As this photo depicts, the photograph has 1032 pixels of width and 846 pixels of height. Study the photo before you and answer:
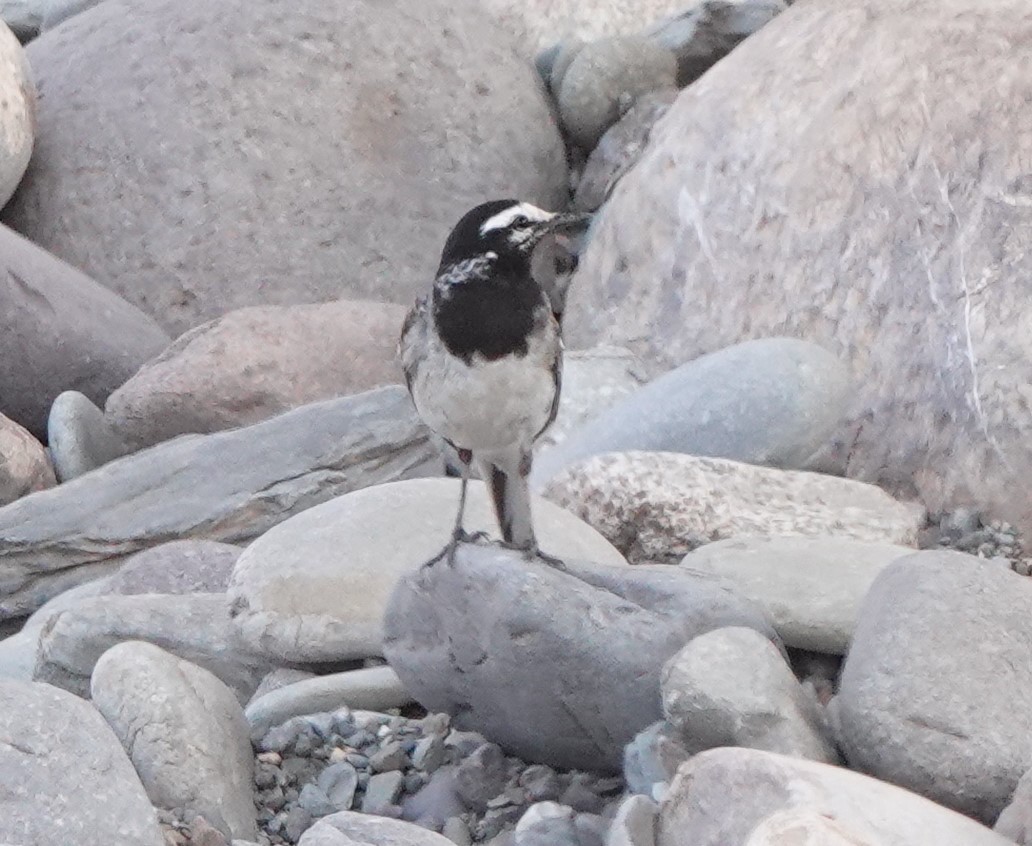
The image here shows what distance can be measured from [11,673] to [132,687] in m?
1.84

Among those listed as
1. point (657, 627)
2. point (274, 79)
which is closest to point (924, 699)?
point (657, 627)

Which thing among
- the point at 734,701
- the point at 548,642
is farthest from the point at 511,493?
the point at 734,701

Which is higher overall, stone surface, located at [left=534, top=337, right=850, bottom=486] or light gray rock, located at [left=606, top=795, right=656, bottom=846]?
light gray rock, located at [left=606, top=795, right=656, bottom=846]

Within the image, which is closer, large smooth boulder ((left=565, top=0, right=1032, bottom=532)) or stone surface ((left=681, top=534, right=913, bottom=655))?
stone surface ((left=681, top=534, right=913, bottom=655))

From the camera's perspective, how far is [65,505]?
770cm

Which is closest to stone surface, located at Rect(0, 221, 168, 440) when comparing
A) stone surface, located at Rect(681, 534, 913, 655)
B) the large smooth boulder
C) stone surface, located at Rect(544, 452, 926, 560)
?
the large smooth boulder

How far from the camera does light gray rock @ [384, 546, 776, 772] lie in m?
4.59

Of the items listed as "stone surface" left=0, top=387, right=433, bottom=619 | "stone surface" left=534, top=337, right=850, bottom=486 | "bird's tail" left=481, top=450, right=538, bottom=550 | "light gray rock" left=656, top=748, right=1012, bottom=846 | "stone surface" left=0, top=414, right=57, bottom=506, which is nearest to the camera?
"light gray rock" left=656, top=748, right=1012, bottom=846

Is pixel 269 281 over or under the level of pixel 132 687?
under

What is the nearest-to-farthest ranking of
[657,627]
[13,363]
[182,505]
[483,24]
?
[657,627] → [182,505] → [13,363] → [483,24]

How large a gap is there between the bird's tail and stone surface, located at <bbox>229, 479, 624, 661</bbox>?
32cm

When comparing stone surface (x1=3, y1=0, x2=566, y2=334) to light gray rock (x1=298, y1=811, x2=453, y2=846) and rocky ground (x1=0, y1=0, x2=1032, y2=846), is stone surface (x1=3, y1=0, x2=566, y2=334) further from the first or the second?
light gray rock (x1=298, y1=811, x2=453, y2=846)

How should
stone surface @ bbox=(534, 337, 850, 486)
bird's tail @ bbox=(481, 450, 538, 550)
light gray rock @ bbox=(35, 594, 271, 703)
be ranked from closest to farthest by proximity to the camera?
bird's tail @ bbox=(481, 450, 538, 550)
light gray rock @ bbox=(35, 594, 271, 703)
stone surface @ bbox=(534, 337, 850, 486)

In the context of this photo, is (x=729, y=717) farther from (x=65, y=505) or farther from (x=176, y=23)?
(x=176, y=23)
